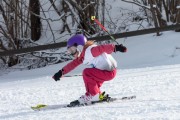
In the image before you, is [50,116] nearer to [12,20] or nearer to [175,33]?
[175,33]

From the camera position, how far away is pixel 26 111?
4859 millimetres

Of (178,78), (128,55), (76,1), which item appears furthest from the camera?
(76,1)

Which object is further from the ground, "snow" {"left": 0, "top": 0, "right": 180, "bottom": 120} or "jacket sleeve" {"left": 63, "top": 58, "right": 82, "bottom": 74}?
"jacket sleeve" {"left": 63, "top": 58, "right": 82, "bottom": 74}

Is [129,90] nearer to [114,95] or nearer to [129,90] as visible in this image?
[129,90]

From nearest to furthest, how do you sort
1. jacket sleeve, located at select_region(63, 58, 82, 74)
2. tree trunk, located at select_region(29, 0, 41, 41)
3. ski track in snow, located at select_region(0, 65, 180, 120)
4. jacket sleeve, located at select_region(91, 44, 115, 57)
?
ski track in snow, located at select_region(0, 65, 180, 120), jacket sleeve, located at select_region(91, 44, 115, 57), jacket sleeve, located at select_region(63, 58, 82, 74), tree trunk, located at select_region(29, 0, 41, 41)

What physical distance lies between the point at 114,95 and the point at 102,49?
0.82 meters

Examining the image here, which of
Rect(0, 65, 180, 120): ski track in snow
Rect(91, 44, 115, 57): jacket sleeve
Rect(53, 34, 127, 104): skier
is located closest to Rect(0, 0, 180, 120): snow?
Rect(0, 65, 180, 120): ski track in snow

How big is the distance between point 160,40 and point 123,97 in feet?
14.6

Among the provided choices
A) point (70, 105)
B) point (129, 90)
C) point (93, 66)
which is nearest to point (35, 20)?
point (129, 90)

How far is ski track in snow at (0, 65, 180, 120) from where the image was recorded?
13.7 ft

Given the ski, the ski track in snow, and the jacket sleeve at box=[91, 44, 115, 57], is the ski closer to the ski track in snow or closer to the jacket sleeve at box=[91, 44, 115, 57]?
the ski track in snow

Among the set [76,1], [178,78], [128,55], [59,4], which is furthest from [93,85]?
[59,4]

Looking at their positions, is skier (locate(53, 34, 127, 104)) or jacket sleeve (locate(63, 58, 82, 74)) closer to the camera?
skier (locate(53, 34, 127, 104))

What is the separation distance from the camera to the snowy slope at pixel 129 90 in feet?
13.9
